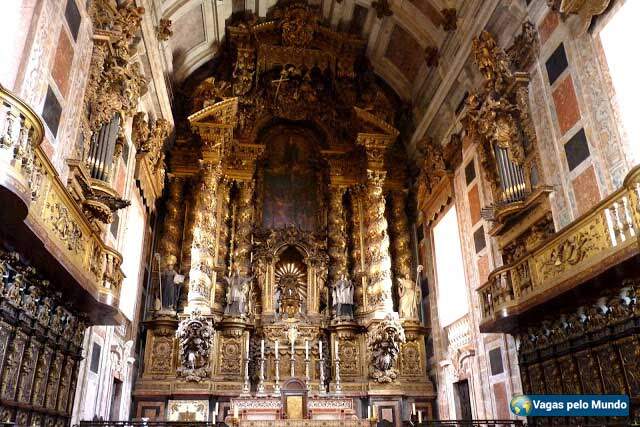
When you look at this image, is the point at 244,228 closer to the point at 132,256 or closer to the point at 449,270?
the point at 132,256

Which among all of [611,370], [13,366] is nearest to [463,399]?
[611,370]

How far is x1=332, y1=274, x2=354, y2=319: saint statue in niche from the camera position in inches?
662

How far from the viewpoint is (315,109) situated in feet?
Result: 64.8

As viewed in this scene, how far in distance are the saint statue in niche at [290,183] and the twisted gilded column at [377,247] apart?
2271 millimetres

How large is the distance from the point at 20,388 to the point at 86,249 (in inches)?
94.8

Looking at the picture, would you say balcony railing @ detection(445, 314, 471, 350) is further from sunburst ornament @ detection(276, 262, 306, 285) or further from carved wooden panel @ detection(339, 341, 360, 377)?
sunburst ornament @ detection(276, 262, 306, 285)

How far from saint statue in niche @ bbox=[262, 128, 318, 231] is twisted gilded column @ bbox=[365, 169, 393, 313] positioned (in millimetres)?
2271

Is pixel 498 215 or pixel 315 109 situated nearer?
pixel 498 215

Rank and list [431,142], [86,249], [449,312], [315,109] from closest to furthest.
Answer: [86,249] < [449,312] < [431,142] < [315,109]

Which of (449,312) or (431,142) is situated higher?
(431,142)

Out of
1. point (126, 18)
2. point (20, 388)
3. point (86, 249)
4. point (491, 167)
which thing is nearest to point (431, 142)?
point (491, 167)

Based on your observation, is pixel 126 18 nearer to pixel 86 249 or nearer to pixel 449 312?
pixel 86 249

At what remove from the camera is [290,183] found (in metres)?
19.5

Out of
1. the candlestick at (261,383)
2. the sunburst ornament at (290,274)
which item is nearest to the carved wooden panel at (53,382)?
the candlestick at (261,383)
